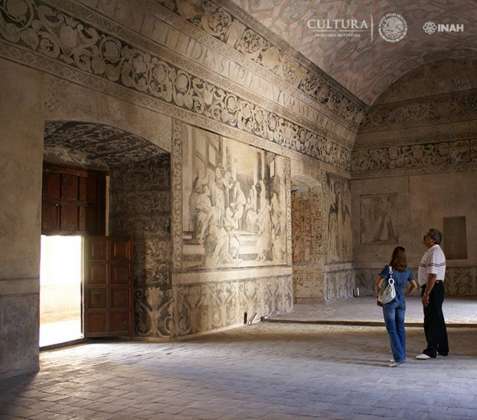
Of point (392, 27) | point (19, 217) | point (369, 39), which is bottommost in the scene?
point (19, 217)

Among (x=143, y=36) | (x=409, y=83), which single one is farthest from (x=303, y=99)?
(x=143, y=36)

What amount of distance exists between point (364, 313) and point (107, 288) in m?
5.82

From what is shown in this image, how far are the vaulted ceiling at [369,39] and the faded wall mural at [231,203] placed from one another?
100 inches

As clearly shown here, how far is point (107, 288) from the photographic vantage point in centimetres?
954

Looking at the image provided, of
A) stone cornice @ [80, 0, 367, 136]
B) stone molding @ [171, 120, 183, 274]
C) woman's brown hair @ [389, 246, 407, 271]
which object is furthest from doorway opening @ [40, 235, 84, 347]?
woman's brown hair @ [389, 246, 407, 271]

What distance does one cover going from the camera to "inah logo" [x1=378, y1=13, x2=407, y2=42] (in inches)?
522

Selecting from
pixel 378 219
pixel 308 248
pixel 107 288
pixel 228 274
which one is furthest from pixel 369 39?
pixel 107 288

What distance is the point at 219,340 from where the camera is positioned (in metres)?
9.45

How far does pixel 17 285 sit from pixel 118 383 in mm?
1718

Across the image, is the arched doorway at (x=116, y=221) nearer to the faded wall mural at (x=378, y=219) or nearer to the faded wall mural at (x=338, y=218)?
the faded wall mural at (x=338, y=218)

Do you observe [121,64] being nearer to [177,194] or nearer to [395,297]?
[177,194]

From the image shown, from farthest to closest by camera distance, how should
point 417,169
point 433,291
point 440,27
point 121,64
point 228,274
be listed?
point 417,169 → point 440,27 → point 228,274 → point 121,64 → point 433,291

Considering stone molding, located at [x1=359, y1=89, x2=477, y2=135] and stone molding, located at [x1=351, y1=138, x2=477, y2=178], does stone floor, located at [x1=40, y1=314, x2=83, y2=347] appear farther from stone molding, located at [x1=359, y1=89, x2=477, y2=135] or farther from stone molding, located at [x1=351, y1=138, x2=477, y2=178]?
stone molding, located at [x1=359, y1=89, x2=477, y2=135]

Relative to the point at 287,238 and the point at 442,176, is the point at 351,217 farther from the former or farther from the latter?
the point at 287,238
